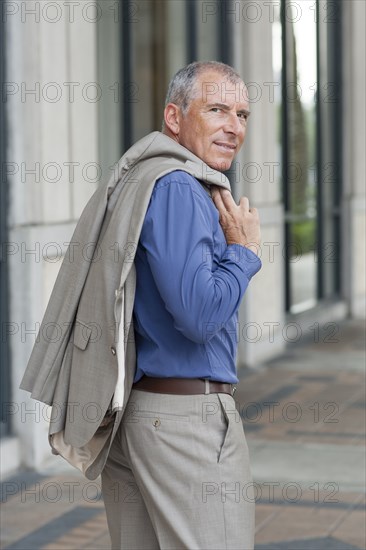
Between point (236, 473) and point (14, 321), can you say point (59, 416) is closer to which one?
point (236, 473)

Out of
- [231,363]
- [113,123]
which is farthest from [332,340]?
[231,363]

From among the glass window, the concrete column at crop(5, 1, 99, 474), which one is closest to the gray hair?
the concrete column at crop(5, 1, 99, 474)

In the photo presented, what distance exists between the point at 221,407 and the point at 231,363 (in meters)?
0.16

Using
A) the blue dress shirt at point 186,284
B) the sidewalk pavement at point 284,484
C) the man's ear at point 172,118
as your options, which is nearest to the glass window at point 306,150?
the sidewalk pavement at point 284,484

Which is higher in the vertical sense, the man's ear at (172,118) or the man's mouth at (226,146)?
the man's ear at (172,118)

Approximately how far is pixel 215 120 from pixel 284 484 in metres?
3.59

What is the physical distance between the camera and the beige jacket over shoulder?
271cm

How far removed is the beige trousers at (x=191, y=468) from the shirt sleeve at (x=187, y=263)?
0.23 metres

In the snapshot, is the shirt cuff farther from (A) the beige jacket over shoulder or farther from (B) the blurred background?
(B) the blurred background

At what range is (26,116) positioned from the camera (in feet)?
20.4

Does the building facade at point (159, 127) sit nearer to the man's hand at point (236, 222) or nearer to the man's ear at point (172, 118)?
the man's ear at point (172, 118)

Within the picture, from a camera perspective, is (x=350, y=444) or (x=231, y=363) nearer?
(x=231, y=363)

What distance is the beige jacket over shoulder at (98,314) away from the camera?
2.71 meters

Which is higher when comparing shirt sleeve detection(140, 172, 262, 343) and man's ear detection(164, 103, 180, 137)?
man's ear detection(164, 103, 180, 137)
